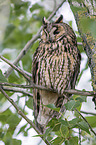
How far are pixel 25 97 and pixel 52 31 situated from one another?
52 centimetres

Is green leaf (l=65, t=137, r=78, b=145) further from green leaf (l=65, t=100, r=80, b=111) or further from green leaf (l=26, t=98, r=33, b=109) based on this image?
green leaf (l=26, t=98, r=33, b=109)

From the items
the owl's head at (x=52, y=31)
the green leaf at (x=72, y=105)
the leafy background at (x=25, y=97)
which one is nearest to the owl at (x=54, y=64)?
the owl's head at (x=52, y=31)

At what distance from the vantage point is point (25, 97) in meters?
1.83

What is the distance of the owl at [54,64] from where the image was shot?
177 cm

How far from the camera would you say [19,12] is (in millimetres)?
2553

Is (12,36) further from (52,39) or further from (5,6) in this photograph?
(52,39)

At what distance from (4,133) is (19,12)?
4.41 feet

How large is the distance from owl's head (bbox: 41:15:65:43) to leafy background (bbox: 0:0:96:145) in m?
0.17

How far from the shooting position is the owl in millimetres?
1766

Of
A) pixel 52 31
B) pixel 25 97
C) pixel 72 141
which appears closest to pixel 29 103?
pixel 25 97

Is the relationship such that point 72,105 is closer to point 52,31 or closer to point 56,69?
point 56,69

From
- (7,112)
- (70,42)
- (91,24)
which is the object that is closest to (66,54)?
(70,42)

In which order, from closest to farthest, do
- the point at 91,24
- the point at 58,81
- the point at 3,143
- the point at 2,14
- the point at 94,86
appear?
1. the point at 91,24
2. the point at 94,86
3. the point at 3,143
4. the point at 58,81
5. the point at 2,14

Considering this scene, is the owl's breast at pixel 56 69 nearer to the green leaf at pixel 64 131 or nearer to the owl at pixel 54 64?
the owl at pixel 54 64
